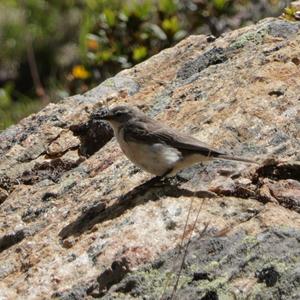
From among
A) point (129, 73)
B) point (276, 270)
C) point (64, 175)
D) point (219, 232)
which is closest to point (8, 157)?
point (64, 175)

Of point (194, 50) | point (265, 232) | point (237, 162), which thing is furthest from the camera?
point (194, 50)

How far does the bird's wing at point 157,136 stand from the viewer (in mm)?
6961

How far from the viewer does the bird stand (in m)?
6.91

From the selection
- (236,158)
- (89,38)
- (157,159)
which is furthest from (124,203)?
(89,38)

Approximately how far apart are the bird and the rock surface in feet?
0.36

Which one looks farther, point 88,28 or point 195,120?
point 88,28

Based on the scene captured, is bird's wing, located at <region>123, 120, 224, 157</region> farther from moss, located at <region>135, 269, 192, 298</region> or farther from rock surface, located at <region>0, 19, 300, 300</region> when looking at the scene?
moss, located at <region>135, 269, 192, 298</region>

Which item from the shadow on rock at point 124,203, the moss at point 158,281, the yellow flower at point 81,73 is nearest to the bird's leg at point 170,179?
the shadow on rock at point 124,203

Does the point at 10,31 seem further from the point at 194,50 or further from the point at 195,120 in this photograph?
the point at 195,120

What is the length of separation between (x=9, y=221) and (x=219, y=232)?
72.2 inches

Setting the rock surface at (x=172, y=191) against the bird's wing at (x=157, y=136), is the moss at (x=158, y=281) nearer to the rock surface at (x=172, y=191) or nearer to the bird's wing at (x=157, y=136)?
the rock surface at (x=172, y=191)

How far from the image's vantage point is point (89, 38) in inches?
436

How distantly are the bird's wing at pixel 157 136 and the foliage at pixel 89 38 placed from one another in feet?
10.8

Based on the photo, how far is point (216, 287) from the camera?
5.30m
